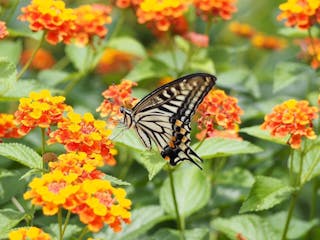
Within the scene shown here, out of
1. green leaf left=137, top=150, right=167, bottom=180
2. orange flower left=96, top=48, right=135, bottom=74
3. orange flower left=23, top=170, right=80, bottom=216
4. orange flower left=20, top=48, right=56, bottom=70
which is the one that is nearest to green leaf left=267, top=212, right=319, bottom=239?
green leaf left=137, top=150, right=167, bottom=180

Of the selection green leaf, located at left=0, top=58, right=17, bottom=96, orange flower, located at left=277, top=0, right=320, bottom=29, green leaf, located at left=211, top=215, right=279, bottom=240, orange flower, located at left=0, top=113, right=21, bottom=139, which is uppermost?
orange flower, located at left=277, top=0, right=320, bottom=29

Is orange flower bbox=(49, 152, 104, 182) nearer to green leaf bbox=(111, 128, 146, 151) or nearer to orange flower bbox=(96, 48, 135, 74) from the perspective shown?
green leaf bbox=(111, 128, 146, 151)

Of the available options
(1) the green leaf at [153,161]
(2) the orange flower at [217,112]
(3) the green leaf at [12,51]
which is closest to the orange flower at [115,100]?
(1) the green leaf at [153,161]

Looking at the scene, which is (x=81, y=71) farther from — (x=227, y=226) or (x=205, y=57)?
(x=227, y=226)

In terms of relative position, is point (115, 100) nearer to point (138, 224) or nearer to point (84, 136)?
point (84, 136)

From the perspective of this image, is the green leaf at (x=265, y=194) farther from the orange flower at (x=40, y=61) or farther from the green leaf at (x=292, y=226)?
the orange flower at (x=40, y=61)

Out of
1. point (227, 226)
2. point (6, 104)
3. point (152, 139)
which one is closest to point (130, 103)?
point (152, 139)
